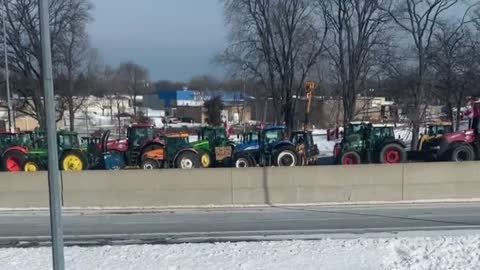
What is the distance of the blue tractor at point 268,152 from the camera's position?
29094mm

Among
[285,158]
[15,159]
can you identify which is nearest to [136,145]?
[15,159]

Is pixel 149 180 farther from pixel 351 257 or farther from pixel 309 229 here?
pixel 351 257

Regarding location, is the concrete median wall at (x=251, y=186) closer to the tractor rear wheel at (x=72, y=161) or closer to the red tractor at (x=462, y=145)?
the tractor rear wheel at (x=72, y=161)

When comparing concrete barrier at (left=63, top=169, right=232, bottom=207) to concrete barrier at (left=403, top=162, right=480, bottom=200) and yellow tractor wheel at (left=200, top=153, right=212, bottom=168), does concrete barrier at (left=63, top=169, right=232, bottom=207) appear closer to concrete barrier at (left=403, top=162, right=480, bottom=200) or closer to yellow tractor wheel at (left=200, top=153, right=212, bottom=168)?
concrete barrier at (left=403, top=162, right=480, bottom=200)

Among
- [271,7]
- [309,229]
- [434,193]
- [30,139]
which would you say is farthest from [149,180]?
[271,7]

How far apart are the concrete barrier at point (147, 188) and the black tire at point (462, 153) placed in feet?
45.3

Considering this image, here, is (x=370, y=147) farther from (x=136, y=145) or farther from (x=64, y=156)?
(x=64, y=156)

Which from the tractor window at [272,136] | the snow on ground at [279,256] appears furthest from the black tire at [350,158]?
the snow on ground at [279,256]

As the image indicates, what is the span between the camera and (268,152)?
30.3 meters

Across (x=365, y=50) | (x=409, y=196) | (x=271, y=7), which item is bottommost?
(x=409, y=196)

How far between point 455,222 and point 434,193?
532cm

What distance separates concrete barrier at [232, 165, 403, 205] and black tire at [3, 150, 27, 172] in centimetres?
1398

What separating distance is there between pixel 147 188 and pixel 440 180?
32.7ft

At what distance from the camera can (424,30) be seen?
48.2 meters
